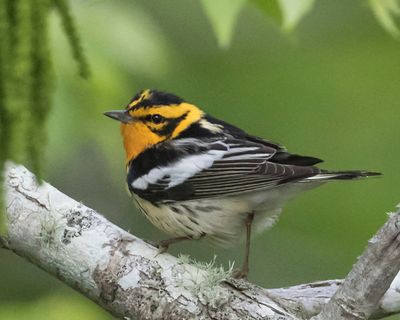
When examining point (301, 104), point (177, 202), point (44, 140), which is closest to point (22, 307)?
point (177, 202)

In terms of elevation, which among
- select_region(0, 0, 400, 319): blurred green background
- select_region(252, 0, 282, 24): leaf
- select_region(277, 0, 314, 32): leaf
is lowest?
select_region(0, 0, 400, 319): blurred green background

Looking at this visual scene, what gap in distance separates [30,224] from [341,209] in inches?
166

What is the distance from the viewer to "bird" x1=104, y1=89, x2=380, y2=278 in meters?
4.07

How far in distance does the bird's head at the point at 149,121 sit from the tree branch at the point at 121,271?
110cm

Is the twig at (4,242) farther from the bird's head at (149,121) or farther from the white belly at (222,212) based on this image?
the bird's head at (149,121)

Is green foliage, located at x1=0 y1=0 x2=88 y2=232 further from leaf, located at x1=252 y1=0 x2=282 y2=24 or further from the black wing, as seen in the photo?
the black wing

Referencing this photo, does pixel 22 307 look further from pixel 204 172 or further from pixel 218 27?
pixel 218 27

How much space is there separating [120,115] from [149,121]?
17 cm

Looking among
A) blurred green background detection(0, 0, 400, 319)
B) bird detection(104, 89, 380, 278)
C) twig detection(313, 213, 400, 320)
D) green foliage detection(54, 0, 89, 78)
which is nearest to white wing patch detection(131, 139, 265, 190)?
bird detection(104, 89, 380, 278)

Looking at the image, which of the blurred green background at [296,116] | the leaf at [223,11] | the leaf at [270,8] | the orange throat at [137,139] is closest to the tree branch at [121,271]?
the leaf at [270,8]

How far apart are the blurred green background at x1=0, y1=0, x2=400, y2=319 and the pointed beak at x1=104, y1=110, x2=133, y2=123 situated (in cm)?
173

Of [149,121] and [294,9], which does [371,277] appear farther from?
[149,121]

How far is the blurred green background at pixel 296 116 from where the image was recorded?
684cm

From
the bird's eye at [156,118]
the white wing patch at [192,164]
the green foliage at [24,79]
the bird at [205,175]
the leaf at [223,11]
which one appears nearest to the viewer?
the green foliage at [24,79]
